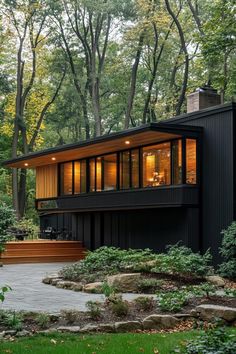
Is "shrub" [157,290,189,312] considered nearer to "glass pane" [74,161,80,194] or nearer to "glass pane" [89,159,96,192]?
"glass pane" [89,159,96,192]

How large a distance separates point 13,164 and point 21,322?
18.8 m

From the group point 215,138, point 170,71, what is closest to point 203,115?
point 215,138

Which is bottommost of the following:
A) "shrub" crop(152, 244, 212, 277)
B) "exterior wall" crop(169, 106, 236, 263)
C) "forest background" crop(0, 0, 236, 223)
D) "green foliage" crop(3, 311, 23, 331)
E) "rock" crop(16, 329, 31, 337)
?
"rock" crop(16, 329, 31, 337)

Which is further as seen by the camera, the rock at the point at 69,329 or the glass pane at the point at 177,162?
the glass pane at the point at 177,162

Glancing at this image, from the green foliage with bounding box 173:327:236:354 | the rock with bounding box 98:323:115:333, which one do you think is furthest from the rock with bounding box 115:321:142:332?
the green foliage with bounding box 173:327:236:354

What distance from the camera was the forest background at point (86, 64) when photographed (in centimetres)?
3008

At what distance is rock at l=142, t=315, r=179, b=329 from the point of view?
25.2ft

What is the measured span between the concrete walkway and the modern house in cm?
455

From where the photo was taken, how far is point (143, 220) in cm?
1934

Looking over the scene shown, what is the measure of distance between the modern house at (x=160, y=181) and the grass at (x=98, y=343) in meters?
9.43

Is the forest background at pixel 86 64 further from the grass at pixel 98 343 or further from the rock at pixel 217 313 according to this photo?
the grass at pixel 98 343

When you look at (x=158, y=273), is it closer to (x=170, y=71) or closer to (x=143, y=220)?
(x=143, y=220)

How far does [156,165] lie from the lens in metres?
18.0

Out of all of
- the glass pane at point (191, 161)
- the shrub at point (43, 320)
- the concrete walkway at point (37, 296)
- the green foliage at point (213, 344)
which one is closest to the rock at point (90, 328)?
the shrub at point (43, 320)
